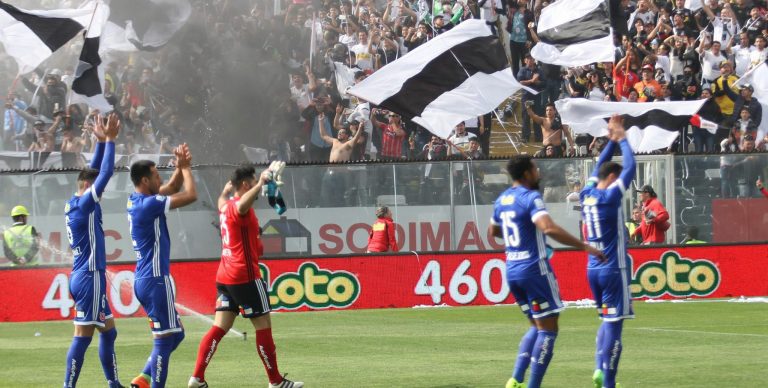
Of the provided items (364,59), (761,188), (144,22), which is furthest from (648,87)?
(144,22)

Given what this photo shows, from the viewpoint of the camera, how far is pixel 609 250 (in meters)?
11.5

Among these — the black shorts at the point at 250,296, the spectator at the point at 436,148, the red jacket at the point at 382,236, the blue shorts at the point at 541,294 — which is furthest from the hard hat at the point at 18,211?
the blue shorts at the point at 541,294

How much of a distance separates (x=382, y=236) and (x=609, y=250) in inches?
476

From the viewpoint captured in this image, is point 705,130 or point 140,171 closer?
point 140,171

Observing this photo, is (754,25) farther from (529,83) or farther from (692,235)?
(692,235)

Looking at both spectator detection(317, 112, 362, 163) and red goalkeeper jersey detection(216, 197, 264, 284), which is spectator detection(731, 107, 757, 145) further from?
red goalkeeper jersey detection(216, 197, 264, 284)

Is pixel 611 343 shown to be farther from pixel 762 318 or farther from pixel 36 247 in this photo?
pixel 36 247

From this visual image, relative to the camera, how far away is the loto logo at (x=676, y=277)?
24.1 meters

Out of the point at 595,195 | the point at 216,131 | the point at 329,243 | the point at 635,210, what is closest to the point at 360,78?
the point at 216,131

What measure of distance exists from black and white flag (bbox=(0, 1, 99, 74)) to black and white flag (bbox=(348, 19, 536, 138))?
6.57 m

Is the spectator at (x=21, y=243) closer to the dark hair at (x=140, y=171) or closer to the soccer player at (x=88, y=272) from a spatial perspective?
the soccer player at (x=88, y=272)

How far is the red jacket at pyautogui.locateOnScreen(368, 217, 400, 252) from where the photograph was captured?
23.4 m

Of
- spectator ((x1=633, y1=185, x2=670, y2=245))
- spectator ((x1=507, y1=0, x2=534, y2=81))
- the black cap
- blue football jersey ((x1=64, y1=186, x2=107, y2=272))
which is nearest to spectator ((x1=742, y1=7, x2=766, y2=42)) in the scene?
spectator ((x1=507, y1=0, x2=534, y2=81))

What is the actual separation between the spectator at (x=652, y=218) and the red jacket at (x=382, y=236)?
16.1ft
